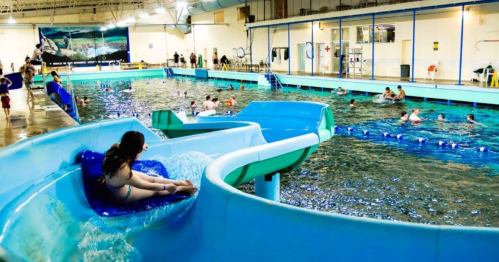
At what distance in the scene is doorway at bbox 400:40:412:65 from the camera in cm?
2174

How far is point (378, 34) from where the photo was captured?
2314 centimetres

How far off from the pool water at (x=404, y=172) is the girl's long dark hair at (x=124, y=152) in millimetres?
3405

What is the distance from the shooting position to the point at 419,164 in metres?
9.23

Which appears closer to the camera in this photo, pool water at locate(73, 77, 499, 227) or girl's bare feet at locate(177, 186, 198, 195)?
girl's bare feet at locate(177, 186, 198, 195)

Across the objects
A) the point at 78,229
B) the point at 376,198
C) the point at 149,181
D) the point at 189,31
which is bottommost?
the point at 376,198

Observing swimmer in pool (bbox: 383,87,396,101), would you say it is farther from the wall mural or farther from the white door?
the wall mural

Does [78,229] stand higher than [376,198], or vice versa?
[78,229]

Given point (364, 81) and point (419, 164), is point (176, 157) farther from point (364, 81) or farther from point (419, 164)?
point (364, 81)

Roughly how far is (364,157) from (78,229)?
693 cm

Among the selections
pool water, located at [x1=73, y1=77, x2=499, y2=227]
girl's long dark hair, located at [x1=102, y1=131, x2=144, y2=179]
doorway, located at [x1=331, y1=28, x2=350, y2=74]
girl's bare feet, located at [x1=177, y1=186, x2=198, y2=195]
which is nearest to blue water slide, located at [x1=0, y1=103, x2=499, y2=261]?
girl's bare feet, located at [x1=177, y1=186, x2=198, y2=195]

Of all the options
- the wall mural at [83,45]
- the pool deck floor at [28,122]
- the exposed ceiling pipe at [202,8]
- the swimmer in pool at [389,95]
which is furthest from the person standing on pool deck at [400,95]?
the wall mural at [83,45]

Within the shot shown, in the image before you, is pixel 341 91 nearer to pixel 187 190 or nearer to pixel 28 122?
pixel 28 122

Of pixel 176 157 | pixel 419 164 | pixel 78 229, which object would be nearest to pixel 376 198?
pixel 419 164

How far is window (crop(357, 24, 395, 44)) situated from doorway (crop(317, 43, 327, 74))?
3.10m
